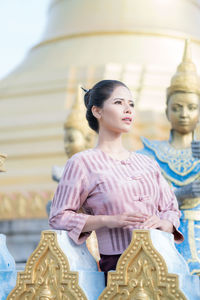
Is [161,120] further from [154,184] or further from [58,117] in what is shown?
[154,184]

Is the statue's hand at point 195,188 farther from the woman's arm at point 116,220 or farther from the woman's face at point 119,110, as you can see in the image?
the woman's arm at point 116,220

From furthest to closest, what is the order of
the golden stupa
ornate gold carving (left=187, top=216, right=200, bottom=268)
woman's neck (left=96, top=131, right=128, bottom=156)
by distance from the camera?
the golden stupa → ornate gold carving (left=187, top=216, right=200, bottom=268) → woman's neck (left=96, top=131, right=128, bottom=156)

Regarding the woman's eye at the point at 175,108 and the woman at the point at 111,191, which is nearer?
the woman at the point at 111,191

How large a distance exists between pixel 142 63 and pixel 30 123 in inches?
129

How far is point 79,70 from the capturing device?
16734mm

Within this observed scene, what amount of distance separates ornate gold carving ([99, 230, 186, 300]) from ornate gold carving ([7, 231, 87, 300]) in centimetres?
15

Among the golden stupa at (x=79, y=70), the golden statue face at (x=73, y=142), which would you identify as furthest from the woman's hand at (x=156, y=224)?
the golden stupa at (x=79, y=70)

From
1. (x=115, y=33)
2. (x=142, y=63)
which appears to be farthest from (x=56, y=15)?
(x=142, y=63)

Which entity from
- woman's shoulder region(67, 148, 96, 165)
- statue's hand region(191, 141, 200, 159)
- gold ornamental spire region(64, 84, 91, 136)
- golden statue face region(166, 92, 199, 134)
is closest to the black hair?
woman's shoulder region(67, 148, 96, 165)

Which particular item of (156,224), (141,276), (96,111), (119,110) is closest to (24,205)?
(96,111)

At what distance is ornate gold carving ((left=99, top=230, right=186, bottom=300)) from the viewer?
2.72m

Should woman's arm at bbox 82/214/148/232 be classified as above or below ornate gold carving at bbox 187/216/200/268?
below

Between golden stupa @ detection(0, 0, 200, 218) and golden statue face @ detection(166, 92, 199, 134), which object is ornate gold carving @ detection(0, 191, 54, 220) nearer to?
golden stupa @ detection(0, 0, 200, 218)

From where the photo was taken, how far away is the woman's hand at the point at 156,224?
2.99 meters
